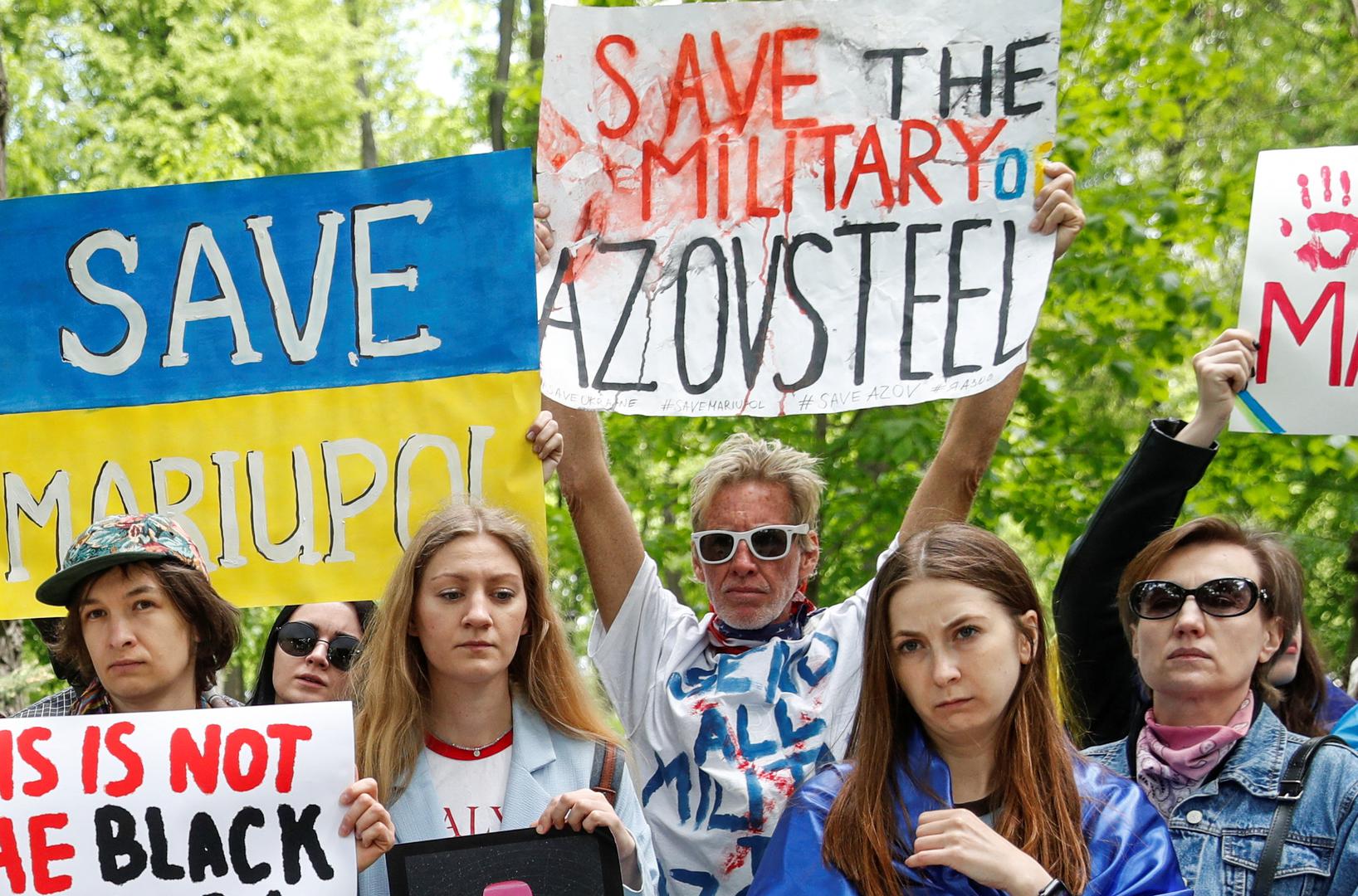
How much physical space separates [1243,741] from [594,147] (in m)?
2.20

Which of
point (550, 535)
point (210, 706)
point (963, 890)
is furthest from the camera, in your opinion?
point (550, 535)

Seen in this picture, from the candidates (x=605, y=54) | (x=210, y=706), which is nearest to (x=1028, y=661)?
(x=210, y=706)

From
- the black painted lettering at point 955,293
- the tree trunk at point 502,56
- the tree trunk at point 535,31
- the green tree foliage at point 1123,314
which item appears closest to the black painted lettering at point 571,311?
the black painted lettering at point 955,293

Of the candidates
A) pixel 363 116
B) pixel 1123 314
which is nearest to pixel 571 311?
A: pixel 1123 314

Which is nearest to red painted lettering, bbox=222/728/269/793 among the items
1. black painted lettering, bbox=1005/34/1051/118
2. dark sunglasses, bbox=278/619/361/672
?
dark sunglasses, bbox=278/619/361/672

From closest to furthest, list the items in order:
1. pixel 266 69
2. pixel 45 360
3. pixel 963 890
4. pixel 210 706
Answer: pixel 963 890, pixel 210 706, pixel 45 360, pixel 266 69

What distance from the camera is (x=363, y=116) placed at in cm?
1828

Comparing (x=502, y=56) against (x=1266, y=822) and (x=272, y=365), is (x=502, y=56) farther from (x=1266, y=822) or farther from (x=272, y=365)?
(x=1266, y=822)

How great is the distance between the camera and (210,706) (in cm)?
327

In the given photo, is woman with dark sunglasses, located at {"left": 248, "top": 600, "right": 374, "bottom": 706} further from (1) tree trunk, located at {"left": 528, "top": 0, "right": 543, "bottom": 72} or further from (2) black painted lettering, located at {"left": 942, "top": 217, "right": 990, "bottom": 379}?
(1) tree trunk, located at {"left": 528, "top": 0, "right": 543, "bottom": 72}

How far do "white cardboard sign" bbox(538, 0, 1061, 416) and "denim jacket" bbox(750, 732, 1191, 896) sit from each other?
1.20 meters

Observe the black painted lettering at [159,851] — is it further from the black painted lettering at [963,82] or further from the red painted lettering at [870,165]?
the black painted lettering at [963,82]

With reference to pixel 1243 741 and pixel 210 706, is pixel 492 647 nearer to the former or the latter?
pixel 210 706

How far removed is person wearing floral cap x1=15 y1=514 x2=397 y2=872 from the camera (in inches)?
119
